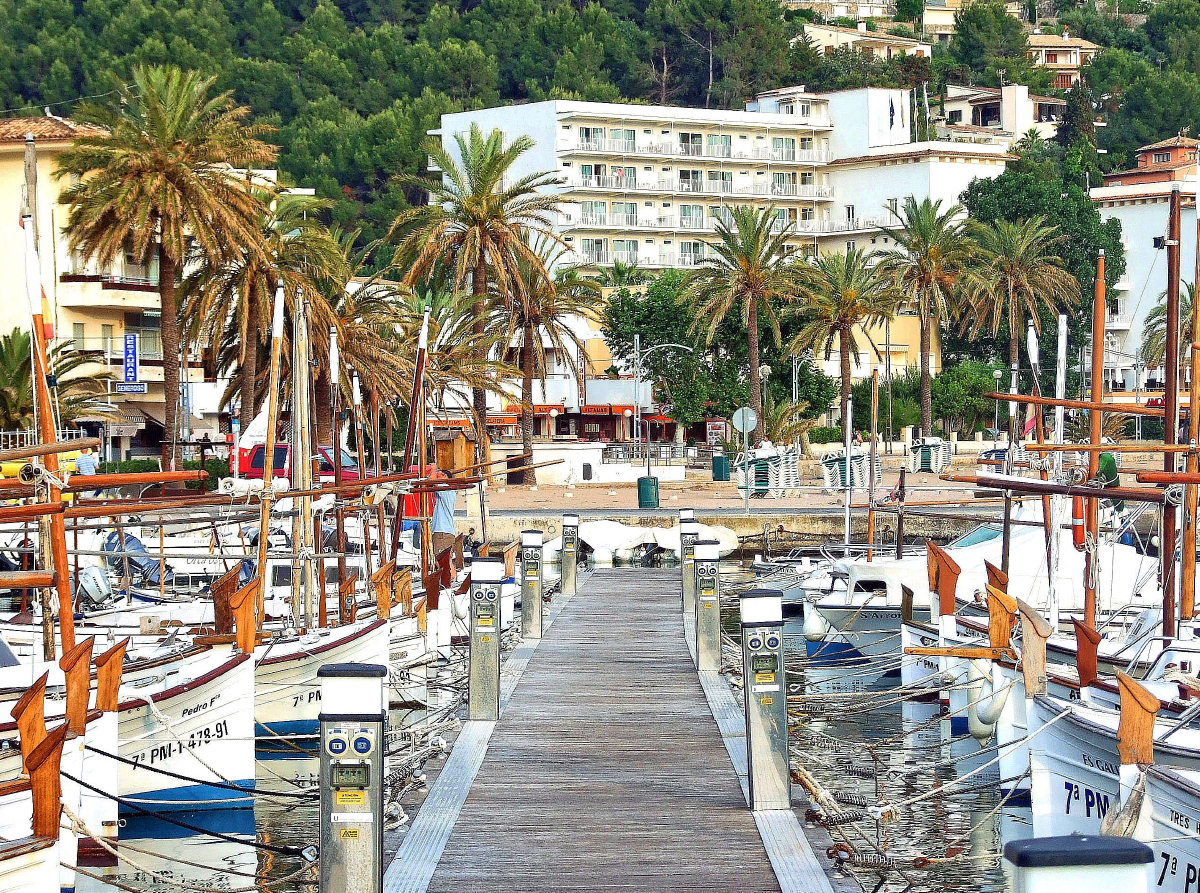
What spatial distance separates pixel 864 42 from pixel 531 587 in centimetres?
13904

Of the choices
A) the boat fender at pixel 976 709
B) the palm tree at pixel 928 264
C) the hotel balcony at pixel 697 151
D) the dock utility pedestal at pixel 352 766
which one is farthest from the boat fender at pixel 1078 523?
the hotel balcony at pixel 697 151

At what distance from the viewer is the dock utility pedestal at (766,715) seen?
13820mm

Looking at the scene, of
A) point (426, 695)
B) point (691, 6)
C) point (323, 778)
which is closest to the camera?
point (323, 778)

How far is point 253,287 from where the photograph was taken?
141 ft

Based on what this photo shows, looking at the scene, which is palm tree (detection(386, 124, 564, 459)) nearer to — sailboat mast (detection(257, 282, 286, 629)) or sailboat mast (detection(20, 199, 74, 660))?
sailboat mast (detection(257, 282, 286, 629))

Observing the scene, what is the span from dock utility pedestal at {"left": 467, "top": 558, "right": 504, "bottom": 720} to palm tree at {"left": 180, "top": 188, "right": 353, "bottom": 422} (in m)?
24.0

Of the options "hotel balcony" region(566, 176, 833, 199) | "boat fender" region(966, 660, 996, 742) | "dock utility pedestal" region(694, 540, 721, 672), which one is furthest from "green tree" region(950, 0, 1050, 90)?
"dock utility pedestal" region(694, 540, 721, 672)

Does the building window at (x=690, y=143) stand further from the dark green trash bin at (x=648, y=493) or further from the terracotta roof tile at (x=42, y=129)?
the dark green trash bin at (x=648, y=493)

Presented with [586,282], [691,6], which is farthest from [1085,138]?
[586,282]

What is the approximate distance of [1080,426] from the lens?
74125mm

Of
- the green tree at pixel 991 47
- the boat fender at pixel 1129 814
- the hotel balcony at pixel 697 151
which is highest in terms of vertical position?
the green tree at pixel 991 47

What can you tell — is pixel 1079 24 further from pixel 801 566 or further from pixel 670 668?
pixel 670 668

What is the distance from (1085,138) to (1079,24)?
5552 centimetres

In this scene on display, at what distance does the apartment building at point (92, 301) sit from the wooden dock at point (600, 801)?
44507 millimetres
